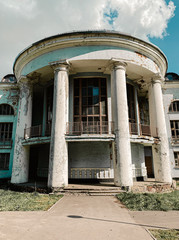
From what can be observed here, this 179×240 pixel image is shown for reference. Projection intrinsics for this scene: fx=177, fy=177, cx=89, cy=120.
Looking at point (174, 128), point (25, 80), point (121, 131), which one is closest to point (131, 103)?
point (121, 131)

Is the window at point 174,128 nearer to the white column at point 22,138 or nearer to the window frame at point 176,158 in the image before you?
the window frame at point 176,158

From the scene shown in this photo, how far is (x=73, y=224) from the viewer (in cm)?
503

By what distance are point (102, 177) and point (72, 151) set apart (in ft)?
9.12

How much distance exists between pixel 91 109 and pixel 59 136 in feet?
12.0

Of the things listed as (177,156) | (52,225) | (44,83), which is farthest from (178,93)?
(52,225)

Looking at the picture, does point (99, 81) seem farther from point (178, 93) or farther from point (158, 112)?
point (178, 93)

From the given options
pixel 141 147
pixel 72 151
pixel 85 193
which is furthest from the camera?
pixel 141 147

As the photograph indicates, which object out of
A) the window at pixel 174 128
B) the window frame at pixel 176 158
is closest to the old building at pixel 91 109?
the window frame at pixel 176 158

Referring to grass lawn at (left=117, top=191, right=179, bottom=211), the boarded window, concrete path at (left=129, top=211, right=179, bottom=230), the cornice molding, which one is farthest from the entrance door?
concrete path at (left=129, top=211, right=179, bottom=230)

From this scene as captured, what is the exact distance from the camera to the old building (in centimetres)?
1051

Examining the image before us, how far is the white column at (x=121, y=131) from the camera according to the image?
391 inches

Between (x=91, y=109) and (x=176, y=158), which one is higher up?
(x=91, y=109)

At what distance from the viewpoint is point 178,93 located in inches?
706

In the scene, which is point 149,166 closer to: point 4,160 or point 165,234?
point 4,160
